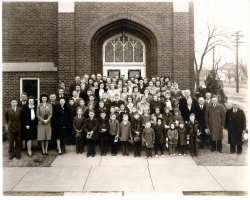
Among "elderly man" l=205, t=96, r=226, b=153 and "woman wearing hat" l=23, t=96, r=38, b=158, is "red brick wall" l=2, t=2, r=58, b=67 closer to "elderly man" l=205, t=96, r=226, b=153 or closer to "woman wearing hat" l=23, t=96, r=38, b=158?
"woman wearing hat" l=23, t=96, r=38, b=158

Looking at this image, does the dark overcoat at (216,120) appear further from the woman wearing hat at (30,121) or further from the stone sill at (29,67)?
the stone sill at (29,67)

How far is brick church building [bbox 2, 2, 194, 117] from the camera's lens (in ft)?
34.5

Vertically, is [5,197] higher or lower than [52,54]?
lower

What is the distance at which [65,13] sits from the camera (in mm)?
10430

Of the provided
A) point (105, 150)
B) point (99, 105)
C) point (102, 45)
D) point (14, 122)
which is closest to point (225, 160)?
point (105, 150)

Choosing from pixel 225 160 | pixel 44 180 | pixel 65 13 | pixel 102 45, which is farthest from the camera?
pixel 102 45

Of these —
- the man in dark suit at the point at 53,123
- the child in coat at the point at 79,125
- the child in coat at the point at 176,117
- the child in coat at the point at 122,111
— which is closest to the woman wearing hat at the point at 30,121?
the man in dark suit at the point at 53,123

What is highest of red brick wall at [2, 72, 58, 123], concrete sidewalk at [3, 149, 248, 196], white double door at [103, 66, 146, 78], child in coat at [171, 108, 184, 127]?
white double door at [103, 66, 146, 78]

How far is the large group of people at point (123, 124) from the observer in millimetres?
7121

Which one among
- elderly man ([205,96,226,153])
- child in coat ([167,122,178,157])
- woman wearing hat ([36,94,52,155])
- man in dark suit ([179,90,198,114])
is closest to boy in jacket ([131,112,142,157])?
child in coat ([167,122,178,157])

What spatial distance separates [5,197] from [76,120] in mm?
2950

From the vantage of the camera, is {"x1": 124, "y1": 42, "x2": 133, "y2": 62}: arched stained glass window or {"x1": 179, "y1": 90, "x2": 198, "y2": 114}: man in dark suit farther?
{"x1": 124, "y1": 42, "x2": 133, "y2": 62}: arched stained glass window

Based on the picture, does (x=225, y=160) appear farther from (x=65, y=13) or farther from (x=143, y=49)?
(x=65, y=13)

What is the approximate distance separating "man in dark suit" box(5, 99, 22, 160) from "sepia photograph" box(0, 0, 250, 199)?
28 mm
